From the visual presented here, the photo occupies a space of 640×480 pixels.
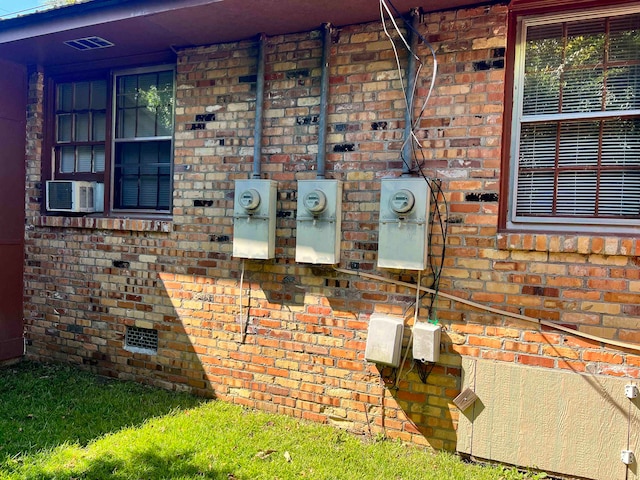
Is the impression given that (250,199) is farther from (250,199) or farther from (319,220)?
(319,220)

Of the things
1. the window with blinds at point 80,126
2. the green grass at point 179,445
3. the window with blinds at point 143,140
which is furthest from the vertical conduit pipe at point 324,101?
the window with blinds at point 80,126

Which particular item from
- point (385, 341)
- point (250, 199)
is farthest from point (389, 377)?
point (250, 199)

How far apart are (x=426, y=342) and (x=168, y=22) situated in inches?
126

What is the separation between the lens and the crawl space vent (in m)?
4.25

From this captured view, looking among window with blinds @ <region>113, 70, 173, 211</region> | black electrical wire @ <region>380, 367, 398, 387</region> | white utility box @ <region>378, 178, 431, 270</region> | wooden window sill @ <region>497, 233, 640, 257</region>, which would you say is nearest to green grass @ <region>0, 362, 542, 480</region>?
black electrical wire @ <region>380, 367, 398, 387</region>

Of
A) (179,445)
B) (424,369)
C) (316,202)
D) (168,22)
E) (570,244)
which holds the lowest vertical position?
(179,445)

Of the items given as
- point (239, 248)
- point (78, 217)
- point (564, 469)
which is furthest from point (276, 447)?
point (78, 217)

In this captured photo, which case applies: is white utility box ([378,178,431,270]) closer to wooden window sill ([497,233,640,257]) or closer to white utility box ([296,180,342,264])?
white utility box ([296,180,342,264])

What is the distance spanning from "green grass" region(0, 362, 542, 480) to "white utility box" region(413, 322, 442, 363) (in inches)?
28.2

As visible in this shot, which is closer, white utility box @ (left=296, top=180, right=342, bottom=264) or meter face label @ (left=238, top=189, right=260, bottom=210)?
white utility box @ (left=296, top=180, right=342, bottom=264)

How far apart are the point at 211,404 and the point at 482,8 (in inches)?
147

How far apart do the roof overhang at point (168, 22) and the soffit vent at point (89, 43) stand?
6cm

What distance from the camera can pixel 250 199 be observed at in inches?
138

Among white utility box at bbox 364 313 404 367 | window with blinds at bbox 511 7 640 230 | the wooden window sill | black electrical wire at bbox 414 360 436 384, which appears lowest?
black electrical wire at bbox 414 360 436 384
